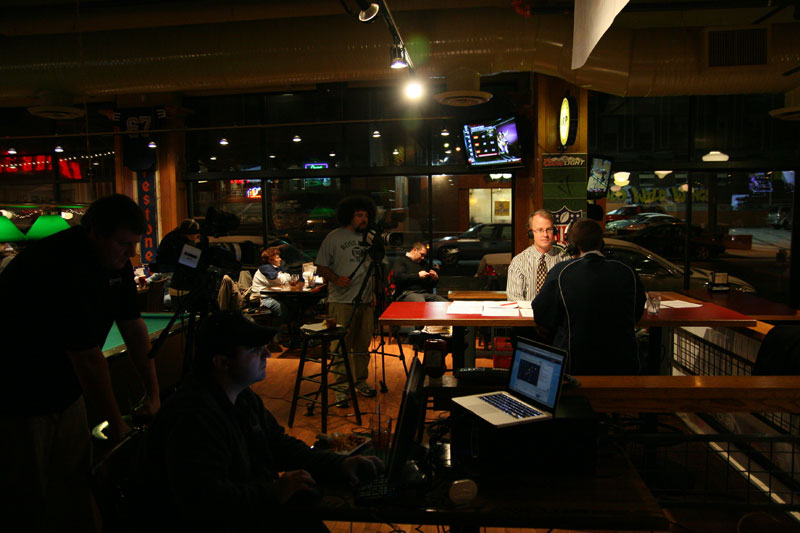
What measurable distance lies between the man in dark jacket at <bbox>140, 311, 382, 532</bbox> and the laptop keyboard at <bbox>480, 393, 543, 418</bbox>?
0.51 m

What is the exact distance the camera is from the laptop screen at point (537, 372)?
202 centimetres

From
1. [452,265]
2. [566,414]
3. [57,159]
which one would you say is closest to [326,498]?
[566,414]

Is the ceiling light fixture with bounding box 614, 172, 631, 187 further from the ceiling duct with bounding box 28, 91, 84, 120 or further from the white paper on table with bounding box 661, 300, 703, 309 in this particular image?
the ceiling duct with bounding box 28, 91, 84, 120

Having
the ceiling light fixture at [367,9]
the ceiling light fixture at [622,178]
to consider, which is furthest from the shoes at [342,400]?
the ceiling light fixture at [622,178]

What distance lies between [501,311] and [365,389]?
164 cm

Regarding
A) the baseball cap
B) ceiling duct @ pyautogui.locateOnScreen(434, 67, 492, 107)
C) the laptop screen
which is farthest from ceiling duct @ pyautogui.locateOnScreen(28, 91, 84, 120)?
the laptop screen

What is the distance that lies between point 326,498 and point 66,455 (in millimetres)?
1033

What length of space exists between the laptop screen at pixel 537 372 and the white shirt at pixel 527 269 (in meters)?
2.25

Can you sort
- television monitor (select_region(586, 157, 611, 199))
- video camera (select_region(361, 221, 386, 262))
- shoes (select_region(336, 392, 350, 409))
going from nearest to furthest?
1. video camera (select_region(361, 221, 386, 262))
2. shoes (select_region(336, 392, 350, 409))
3. television monitor (select_region(586, 157, 611, 199))

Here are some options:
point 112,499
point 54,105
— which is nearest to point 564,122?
point 54,105

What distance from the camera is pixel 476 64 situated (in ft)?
15.9

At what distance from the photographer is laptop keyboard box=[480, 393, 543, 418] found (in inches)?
78.2

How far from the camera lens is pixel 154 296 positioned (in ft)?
23.3

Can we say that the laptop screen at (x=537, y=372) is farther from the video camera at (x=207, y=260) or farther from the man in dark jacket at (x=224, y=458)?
the video camera at (x=207, y=260)
